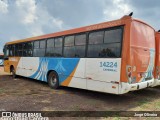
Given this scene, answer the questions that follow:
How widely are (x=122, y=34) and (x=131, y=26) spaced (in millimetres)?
433

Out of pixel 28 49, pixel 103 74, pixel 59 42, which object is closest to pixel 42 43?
pixel 59 42

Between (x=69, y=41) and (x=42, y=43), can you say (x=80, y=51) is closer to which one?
(x=69, y=41)

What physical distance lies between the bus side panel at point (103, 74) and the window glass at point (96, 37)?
0.74m

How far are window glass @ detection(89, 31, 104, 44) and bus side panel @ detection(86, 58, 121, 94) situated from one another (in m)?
0.74

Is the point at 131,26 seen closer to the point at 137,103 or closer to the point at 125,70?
the point at 125,70

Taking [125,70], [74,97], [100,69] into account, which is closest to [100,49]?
[100,69]

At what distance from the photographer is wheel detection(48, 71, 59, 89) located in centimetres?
1090

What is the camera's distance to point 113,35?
7707 mm

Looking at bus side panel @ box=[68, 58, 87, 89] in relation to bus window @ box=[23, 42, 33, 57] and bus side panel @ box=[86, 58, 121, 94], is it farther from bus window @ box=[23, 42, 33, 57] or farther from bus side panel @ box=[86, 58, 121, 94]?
bus window @ box=[23, 42, 33, 57]

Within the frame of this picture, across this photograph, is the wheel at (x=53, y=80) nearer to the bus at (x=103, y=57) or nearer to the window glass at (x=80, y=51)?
the bus at (x=103, y=57)

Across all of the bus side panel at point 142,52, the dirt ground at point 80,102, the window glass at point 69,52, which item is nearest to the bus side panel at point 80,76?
the dirt ground at point 80,102

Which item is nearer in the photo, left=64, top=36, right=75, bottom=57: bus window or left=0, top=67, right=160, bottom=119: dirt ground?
left=0, top=67, right=160, bottom=119: dirt ground

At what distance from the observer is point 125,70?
7.15 m

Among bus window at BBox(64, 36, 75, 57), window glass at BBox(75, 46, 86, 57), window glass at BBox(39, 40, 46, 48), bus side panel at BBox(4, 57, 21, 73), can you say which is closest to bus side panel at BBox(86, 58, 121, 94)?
window glass at BBox(75, 46, 86, 57)
